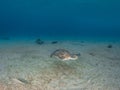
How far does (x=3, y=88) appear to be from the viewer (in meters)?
5.51

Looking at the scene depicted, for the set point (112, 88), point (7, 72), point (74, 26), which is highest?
point (74, 26)

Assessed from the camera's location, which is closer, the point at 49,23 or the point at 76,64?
the point at 76,64

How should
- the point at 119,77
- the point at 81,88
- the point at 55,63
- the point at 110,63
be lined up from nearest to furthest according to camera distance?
the point at 81,88 → the point at 119,77 → the point at 55,63 → the point at 110,63

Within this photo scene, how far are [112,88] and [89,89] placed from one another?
67 cm

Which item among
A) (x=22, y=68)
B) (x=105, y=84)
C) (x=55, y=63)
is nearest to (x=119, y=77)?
(x=105, y=84)

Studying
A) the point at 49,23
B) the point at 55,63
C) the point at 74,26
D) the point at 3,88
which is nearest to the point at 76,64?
the point at 55,63

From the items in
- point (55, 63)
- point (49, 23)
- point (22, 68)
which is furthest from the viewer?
point (49, 23)

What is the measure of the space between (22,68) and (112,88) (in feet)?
10.9

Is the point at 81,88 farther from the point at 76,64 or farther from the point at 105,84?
the point at 76,64

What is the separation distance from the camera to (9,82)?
6047 mm

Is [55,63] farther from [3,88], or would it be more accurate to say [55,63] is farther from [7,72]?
[3,88]

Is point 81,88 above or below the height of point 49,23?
below

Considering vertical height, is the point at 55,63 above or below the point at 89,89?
above

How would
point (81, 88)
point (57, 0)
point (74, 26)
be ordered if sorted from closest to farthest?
point (81, 88) → point (57, 0) → point (74, 26)
